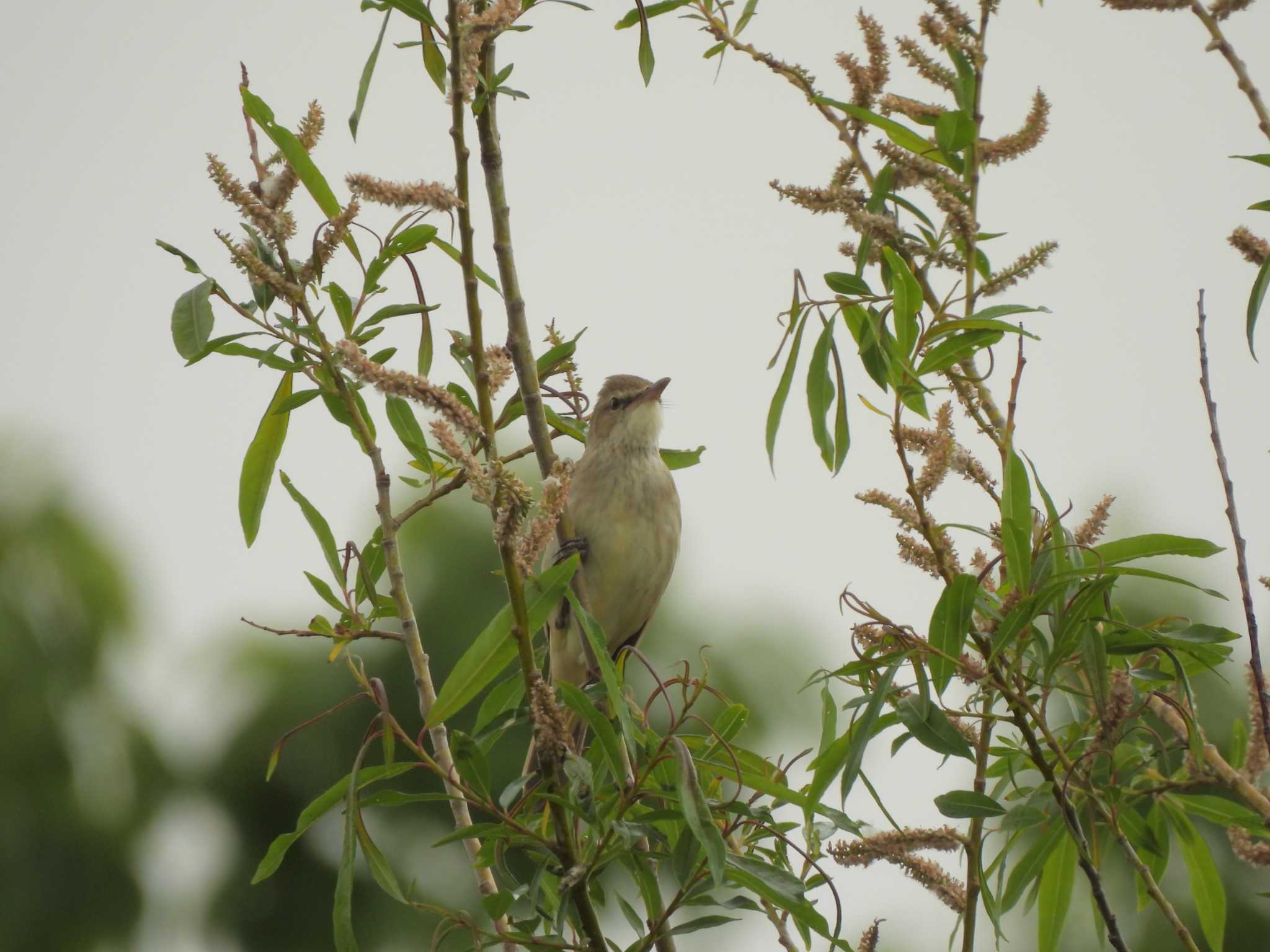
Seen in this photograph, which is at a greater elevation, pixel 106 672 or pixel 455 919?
pixel 455 919

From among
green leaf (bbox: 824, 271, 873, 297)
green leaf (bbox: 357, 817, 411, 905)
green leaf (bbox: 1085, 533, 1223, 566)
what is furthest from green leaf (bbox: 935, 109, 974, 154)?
green leaf (bbox: 357, 817, 411, 905)

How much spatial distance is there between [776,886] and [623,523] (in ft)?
7.51

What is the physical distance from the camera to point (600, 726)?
1807mm

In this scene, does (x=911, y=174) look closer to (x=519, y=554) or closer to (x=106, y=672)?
(x=519, y=554)

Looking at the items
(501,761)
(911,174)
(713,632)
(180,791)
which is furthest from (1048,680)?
(180,791)

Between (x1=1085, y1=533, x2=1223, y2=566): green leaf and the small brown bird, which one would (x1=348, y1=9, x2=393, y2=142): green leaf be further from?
the small brown bird

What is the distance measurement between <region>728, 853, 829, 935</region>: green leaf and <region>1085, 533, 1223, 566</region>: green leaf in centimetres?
64

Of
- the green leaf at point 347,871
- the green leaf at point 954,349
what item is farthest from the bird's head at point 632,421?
the green leaf at point 347,871

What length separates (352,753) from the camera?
31.8 feet

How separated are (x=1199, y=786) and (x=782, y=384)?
96 cm

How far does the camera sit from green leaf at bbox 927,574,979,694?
1.72 meters

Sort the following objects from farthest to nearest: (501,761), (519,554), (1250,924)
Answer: (501,761) → (1250,924) → (519,554)

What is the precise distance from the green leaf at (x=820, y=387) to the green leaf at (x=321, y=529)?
2.95 ft

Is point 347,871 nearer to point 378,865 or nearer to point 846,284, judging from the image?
point 378,865
